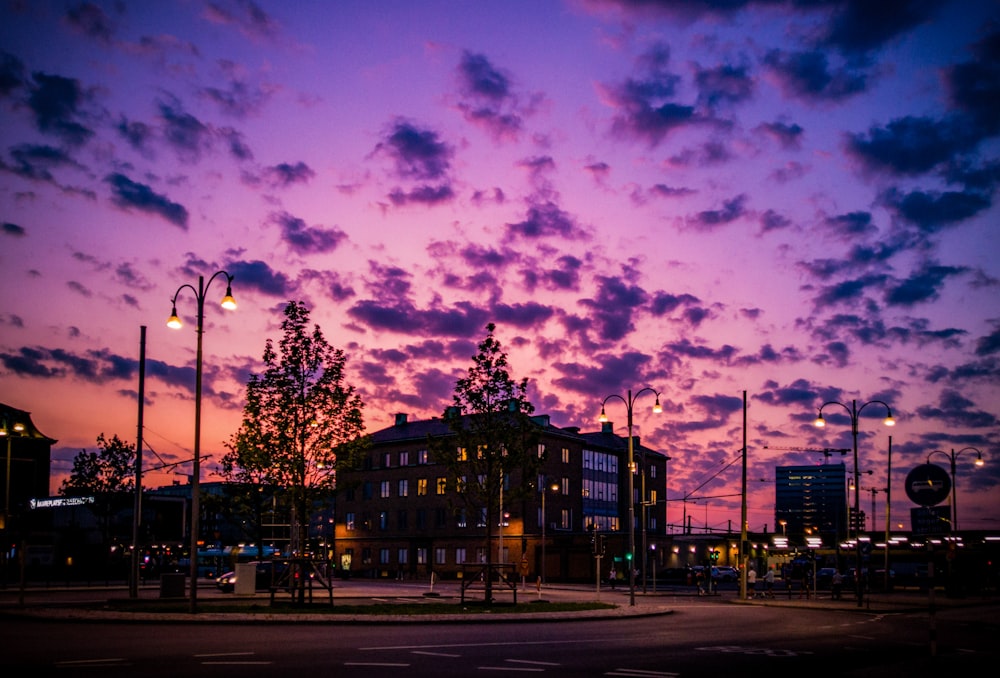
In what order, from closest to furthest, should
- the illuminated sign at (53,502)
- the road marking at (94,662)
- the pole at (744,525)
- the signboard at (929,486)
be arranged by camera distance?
the road marking at (94,662) → the signboard at (929,486) → the pole at (744,525) → the illuminated sign at (53,502)

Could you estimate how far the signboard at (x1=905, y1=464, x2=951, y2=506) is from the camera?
2569cm

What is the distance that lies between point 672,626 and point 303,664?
613 inches

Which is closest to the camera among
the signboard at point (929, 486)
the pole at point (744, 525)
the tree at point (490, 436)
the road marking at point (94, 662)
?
the road marking at point (94, 662)

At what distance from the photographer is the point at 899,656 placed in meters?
20.2

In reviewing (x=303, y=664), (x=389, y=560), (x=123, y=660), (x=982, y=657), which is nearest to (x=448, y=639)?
(x=303, y=664)

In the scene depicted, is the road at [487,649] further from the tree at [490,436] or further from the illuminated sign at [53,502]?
the illuminated sign at [53,502]

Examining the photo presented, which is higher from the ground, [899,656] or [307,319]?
[307,319]

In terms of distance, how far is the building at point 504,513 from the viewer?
86.4m

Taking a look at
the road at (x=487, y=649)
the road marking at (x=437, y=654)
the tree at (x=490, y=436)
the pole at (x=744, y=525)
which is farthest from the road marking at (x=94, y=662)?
the pole at (x=744, y=525)

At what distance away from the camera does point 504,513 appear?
83.1 metres

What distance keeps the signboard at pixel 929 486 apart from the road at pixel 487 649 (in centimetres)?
393

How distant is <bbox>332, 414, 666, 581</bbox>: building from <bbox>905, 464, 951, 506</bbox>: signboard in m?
58.1

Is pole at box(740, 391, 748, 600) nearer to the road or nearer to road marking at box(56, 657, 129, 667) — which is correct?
the road

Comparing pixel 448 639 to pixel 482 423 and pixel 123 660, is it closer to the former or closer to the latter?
pixel 123 660
